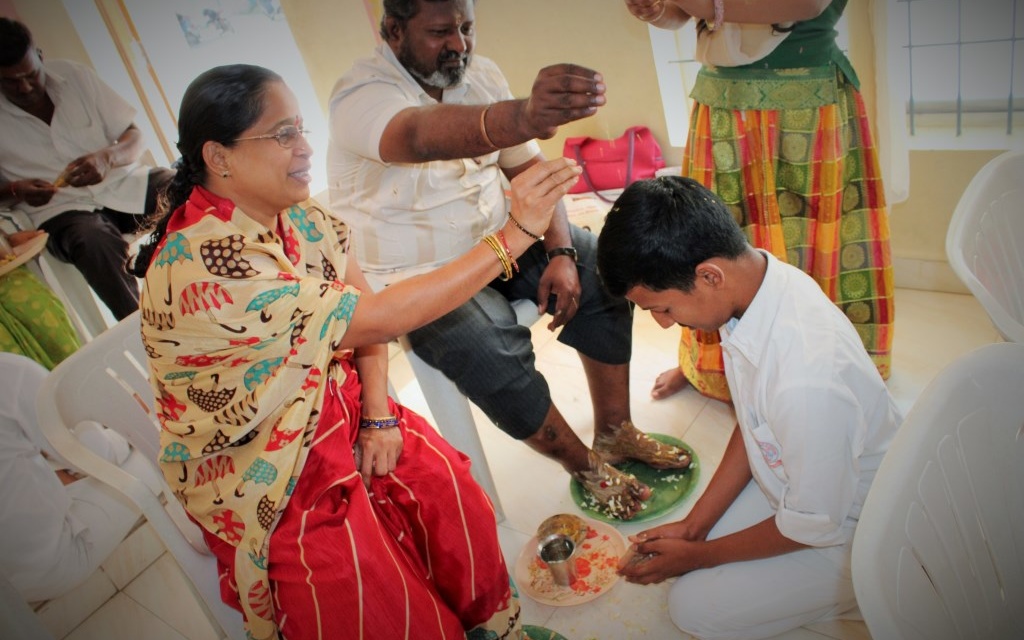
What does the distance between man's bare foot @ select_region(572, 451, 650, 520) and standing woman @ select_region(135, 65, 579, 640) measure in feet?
2.42

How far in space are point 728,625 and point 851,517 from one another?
341 mm

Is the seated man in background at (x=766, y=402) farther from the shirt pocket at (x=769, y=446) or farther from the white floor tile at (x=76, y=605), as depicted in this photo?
the white floor tile at (x=76, y=605)

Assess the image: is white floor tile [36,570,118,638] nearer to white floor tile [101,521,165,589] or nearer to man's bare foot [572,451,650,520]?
white floor tile [101,521,165,589]

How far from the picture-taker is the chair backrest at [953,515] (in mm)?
725

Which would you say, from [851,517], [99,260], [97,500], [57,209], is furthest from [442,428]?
[57,209]

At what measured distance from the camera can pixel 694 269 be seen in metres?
1.26

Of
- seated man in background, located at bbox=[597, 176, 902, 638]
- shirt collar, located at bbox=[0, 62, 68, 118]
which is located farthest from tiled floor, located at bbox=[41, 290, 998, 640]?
shirt collar, located at bbox=[0, 62, 68, 118]

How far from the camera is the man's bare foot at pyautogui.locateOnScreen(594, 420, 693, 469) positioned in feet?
6.86

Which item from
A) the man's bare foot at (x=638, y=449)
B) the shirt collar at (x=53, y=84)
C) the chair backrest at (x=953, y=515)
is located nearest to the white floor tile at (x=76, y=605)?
the man's bare foot at (x=638, y=449)

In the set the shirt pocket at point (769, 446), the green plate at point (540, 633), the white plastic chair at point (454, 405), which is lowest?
the green plate at point (540, 633)

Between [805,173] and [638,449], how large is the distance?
3.05 feet

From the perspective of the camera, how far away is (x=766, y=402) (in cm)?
→ 124

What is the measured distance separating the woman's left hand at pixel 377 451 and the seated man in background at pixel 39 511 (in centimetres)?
54

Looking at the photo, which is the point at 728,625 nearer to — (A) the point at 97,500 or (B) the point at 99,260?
(A) the point at 97,500
